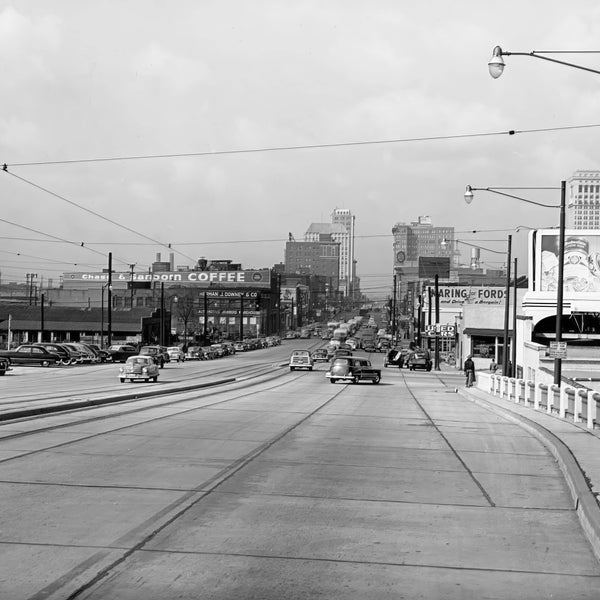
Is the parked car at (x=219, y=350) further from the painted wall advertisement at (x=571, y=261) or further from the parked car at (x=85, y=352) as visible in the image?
the painted wall advertisement at (x=571, y=261)

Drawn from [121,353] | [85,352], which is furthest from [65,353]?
[121,353]

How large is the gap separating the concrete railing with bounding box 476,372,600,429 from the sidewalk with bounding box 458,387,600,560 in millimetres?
354

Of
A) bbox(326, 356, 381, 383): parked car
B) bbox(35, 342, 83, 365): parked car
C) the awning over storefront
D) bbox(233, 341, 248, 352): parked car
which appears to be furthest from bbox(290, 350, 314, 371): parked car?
bbox(233, 341, 248, 352): parked car

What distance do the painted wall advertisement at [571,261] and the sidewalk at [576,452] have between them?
129 feet

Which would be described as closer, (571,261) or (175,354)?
(571,261)

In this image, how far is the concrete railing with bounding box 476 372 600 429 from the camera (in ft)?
72.5

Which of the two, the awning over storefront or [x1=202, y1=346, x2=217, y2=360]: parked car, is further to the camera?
[x1=202, y1=346, x2=217, y2=360]: parked car

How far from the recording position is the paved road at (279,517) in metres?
7.81

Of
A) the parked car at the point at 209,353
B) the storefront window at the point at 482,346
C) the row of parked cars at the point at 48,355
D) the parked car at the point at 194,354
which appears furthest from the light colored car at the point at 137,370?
the parked car at the point at 209,353

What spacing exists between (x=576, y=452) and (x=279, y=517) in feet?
26.3

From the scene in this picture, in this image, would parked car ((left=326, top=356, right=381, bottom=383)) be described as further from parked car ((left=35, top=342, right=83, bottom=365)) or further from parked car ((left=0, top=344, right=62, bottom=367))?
parked car ((left=35, top=342, right=83, bottom=365))

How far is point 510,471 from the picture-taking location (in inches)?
596

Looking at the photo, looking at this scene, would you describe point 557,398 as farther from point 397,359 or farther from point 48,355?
point 397,359

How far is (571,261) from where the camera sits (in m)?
70.4
